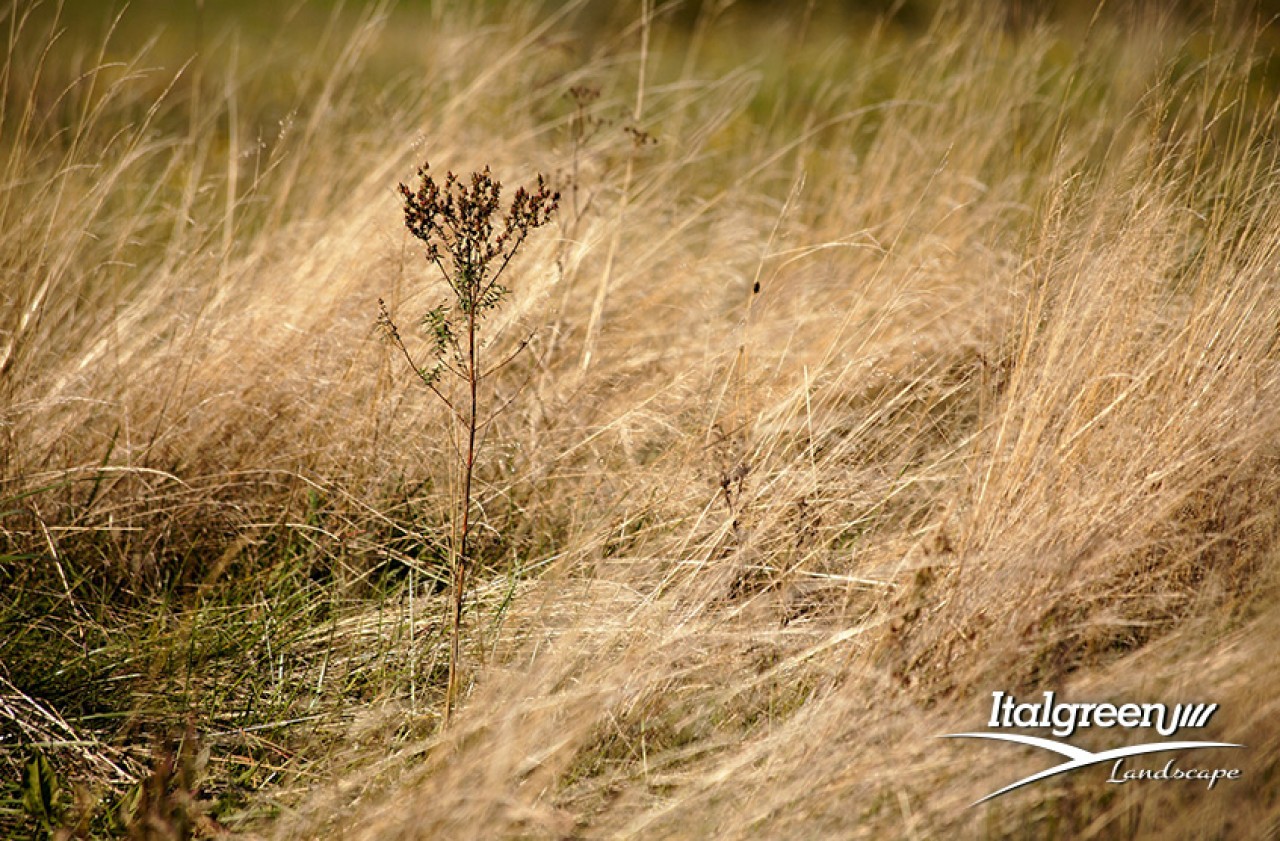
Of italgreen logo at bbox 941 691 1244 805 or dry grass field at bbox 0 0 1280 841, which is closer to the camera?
italgreen logo at bbox 941 691 1244 805

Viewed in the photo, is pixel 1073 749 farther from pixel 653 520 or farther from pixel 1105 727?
pixel 653 520

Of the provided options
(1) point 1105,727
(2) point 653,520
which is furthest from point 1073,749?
(2) point 653,520

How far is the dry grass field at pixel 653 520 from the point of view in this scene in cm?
163

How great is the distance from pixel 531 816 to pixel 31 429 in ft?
5.46

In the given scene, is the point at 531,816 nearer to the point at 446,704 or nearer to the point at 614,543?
the point at 446,704

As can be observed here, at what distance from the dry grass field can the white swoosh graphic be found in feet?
0.05

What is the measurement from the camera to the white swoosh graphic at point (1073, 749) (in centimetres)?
154

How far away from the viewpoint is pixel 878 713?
65.2 inches

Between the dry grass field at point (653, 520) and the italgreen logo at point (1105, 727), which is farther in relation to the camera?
the dry grass field at point (653, 520)

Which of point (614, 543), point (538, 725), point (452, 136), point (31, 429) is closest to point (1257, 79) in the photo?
point (452, 136)

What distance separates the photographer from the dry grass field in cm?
163

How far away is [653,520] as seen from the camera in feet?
7.68

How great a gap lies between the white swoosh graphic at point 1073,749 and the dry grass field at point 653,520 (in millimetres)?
15

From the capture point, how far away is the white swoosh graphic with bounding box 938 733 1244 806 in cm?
154
